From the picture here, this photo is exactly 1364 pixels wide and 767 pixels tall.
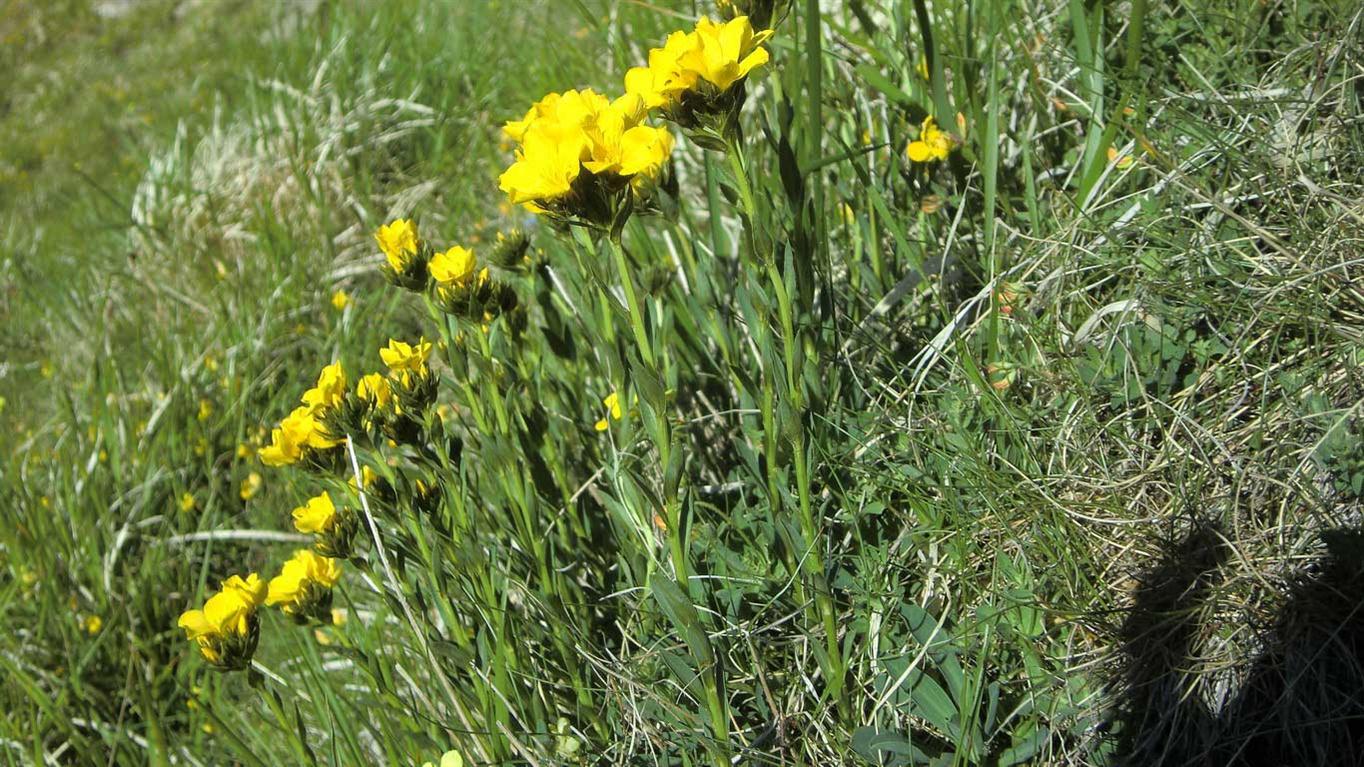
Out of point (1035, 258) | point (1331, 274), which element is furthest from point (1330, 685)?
point (1035, 258)

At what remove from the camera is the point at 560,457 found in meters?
1.67

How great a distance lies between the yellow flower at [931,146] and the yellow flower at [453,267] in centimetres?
77

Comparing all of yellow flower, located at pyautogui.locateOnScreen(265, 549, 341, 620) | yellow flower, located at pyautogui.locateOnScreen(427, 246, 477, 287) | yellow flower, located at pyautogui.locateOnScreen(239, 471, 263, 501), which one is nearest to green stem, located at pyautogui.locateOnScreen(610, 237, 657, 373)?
yellow flower, located at pyautogui.locateOnScreen(427, 246, 477, 287)

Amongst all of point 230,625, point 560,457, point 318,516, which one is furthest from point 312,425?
point 560,457

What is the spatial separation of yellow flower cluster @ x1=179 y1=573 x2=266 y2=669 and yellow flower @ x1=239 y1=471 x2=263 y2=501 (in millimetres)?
1553

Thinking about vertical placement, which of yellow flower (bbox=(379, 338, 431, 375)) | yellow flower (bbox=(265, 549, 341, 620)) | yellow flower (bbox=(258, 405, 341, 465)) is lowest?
yellow flower (bbox=(265, 549, 341, 620))

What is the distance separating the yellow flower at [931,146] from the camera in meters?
1.65

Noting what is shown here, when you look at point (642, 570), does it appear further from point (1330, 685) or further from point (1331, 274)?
point (1331, 274)

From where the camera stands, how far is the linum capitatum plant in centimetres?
105

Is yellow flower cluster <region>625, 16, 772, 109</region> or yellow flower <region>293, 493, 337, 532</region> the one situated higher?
yellow flower cluster <region>625, 16, 772, 109</region>

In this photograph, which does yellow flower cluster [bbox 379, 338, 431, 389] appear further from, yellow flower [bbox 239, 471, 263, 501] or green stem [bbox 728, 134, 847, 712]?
yellow flower [bbox 239, 471, 263, 501]

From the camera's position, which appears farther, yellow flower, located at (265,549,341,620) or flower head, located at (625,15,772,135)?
yellow flower, located at (265,549,341,620)

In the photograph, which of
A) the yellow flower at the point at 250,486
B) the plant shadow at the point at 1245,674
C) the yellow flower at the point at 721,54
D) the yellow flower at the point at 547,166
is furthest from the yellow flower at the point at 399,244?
the yellow flower at the point at 250,486

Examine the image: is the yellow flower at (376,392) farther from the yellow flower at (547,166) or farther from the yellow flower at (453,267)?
the yellow flower at (547,166)
